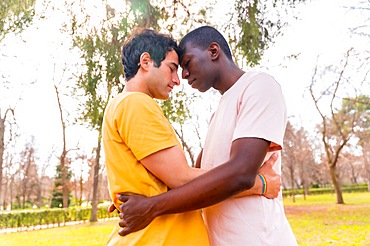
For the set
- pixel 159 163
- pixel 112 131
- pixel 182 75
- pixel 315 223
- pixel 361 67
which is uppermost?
pixel 361 67

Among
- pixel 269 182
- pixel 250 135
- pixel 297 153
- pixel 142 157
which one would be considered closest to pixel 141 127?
pixel 142 157

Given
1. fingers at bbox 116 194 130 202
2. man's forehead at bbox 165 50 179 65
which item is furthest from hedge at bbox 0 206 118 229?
fingers at bbox 116 194 130 202

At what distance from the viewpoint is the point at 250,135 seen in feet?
4.45

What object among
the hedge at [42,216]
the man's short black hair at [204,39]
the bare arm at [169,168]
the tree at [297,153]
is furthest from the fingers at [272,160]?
the tree at [297,153]

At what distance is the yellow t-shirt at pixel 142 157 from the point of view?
4.45ft

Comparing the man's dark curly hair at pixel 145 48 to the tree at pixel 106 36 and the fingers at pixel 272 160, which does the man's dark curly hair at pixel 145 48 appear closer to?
the fingers at pixel 272 160

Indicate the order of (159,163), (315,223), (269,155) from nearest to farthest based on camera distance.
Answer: (159,163), (269,155), (315,223)

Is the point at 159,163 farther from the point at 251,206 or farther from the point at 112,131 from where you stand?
the point at 251,206

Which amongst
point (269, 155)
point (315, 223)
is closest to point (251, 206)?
point (269, 155)

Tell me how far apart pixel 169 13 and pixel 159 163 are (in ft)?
16.5

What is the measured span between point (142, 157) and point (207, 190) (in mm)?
216

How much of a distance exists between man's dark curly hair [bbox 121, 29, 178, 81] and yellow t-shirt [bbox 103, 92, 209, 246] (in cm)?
17

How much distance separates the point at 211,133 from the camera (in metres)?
1.63

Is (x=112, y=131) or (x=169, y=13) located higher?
(x=169, y=13)
